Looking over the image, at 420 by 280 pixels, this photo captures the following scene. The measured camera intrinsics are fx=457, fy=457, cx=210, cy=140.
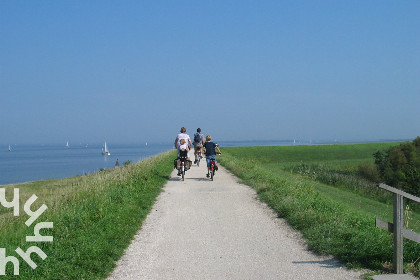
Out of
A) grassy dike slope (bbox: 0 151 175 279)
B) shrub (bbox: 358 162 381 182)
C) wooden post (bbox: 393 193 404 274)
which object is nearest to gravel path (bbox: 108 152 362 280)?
grassy dike slope (bbox: 0 151 175 279)

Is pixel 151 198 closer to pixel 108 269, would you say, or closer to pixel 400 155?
pixel 108 269

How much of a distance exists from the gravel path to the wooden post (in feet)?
1.79

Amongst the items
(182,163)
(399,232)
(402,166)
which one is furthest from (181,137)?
(402,166)

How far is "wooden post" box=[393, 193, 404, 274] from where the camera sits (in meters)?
6.26

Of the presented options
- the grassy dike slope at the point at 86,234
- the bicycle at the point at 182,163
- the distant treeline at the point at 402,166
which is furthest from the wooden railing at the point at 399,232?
the distant treeline at the point at 402,166

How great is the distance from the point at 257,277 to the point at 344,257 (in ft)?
4.92

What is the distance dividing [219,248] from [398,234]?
295 centimetres

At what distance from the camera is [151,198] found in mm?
13289

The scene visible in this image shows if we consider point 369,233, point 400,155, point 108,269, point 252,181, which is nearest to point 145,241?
point 108,269

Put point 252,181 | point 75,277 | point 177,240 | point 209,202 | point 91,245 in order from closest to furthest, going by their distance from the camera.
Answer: point 75,277 → point 91,245 → point 177,240 → point 209,202 → point 252,181

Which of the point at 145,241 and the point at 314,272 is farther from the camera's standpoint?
→ the point at 145,241

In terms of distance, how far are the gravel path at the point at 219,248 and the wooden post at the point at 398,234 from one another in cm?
55

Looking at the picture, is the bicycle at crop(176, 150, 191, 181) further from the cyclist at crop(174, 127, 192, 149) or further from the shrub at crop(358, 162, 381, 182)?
the shrub at crop(358, 162, 381, 182)

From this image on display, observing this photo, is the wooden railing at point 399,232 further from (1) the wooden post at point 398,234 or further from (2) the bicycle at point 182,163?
(2) the bicycle at point 182,163
